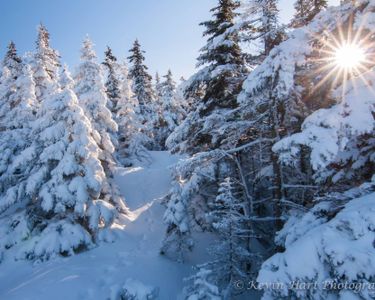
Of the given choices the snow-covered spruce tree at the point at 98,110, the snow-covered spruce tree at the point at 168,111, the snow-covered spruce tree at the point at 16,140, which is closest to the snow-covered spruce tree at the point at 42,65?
the snow-covered spruce tree at the point at 16,140

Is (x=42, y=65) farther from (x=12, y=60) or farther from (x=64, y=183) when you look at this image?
(x=64, y=183)

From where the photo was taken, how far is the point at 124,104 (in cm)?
3003

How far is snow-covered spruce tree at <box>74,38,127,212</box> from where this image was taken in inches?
646

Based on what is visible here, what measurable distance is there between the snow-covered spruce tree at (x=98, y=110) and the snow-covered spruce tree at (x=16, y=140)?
11.3 ft

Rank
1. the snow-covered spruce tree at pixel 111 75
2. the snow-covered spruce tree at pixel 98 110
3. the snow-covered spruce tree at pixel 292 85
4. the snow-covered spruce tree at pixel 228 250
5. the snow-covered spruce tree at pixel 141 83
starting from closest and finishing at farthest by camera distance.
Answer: the snow-covered spruce tree at pixel 292 85
the snow-covered spruce tree at pixel 228 250
the snow-covered spruce tree at pixel 98 110
the snow-covered spruce tree at pixel 111 75
the snow-covered spruce tree at pixel 141 83

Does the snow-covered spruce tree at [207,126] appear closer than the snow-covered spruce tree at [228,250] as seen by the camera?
No

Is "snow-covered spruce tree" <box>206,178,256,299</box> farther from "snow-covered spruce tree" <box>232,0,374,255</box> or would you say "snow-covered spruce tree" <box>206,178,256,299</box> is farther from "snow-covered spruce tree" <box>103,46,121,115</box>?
"snow-covered spruce tree" <box>103,46,121,115</box>

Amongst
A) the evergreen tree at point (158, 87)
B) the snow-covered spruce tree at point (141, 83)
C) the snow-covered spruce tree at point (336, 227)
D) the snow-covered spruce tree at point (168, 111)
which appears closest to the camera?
the snow-covered spruce tree at point (336, 227)

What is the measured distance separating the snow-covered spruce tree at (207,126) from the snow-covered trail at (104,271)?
120 centimetres

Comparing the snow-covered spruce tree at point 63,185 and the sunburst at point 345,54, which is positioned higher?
the sunburst at point 345,54

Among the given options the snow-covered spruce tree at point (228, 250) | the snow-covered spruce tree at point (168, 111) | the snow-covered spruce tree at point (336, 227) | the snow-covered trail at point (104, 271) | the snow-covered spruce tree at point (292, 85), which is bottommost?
the snow-covered trail at point (104, 271)

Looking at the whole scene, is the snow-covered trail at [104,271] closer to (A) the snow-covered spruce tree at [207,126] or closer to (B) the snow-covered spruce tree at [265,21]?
(A) the snow-covered spruce tree at [207,126]

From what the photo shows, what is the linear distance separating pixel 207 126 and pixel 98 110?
35.9ft

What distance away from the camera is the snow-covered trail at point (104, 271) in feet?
34.2
